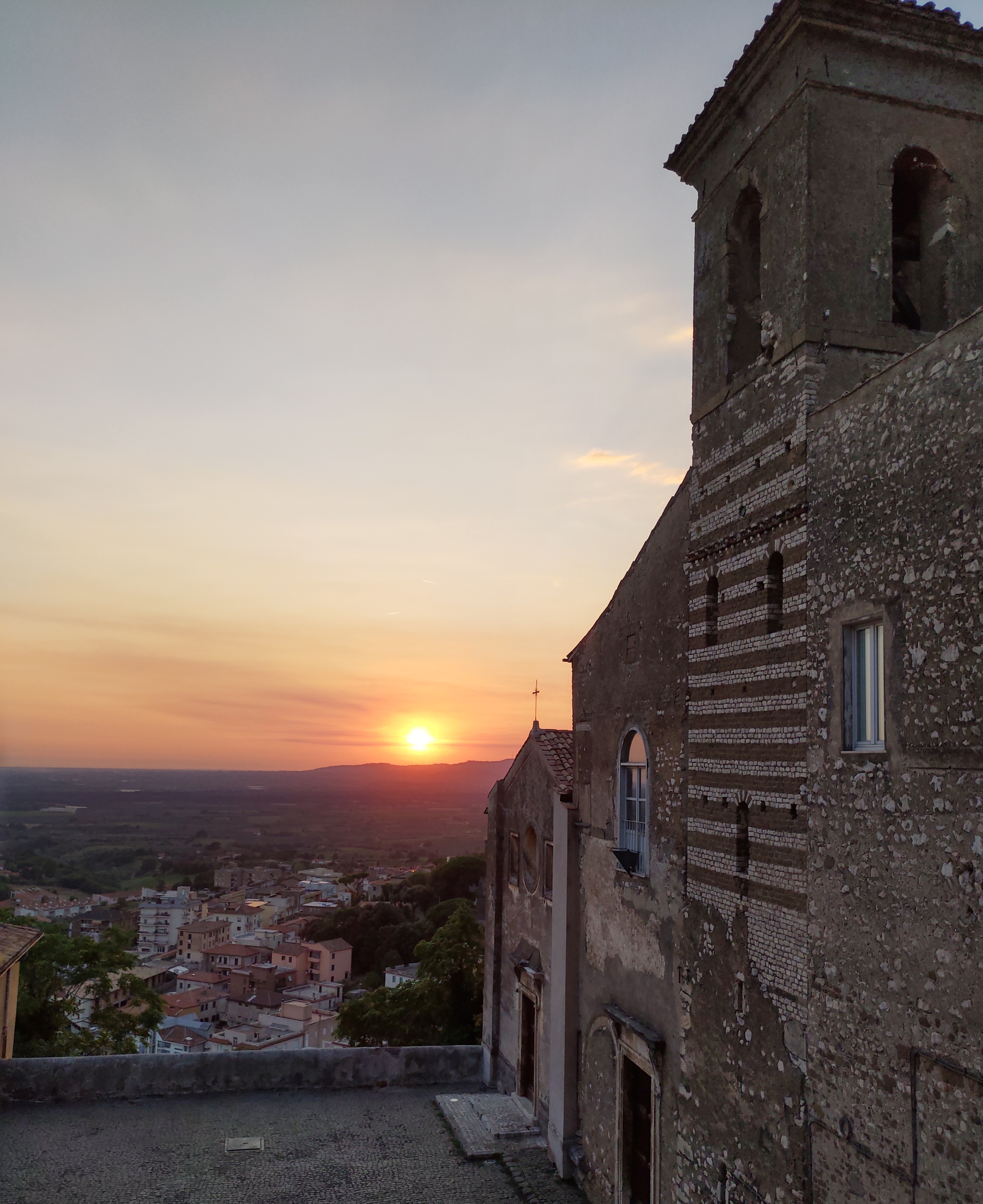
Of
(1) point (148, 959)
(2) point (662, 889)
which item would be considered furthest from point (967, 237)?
(1) point (148, 959)

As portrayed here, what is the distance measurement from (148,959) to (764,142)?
87701mm

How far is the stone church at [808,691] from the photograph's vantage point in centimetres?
673

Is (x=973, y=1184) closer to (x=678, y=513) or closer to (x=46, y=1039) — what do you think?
(x=678, y=513)

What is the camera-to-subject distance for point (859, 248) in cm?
929

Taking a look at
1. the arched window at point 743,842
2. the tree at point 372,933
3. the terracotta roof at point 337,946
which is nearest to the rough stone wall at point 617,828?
the arched window at point 743,842

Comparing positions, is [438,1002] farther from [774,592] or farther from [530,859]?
[774,592]

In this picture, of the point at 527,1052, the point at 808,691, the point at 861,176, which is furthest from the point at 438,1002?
the point at 861,176

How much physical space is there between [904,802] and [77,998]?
91.3 ft

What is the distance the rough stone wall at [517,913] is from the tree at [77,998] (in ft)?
41.0

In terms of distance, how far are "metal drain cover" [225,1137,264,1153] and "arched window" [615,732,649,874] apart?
8.17m

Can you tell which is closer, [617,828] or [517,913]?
[617,828]

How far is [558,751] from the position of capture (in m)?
16.8

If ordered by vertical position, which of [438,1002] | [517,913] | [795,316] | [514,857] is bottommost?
[438,1002]

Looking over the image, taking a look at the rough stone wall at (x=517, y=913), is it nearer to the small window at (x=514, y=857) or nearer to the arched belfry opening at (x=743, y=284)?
the small window at (x=514, y=857)
